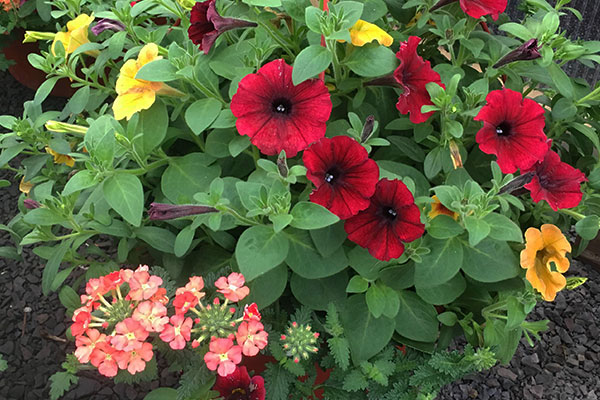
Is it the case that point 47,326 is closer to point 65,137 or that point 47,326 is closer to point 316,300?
point 65,137

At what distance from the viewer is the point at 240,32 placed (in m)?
1.49

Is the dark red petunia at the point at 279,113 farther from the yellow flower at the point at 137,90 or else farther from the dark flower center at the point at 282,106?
the yellow flower at the point at 137,90

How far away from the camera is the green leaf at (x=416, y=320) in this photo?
132 centimetres

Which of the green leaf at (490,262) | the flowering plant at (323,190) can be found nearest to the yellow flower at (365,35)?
the flowering plant at (323,190)

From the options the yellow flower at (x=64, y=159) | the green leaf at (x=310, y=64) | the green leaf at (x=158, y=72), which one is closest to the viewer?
the green leaf at (x=310, y=64)

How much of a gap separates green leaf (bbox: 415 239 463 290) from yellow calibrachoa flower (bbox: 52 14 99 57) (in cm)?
98

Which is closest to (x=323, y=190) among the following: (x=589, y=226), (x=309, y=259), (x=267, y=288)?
(x=309, y=259)

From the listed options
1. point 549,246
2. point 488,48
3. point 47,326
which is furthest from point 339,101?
point 47,326

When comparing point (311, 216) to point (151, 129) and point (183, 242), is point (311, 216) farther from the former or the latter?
point (151, 129)

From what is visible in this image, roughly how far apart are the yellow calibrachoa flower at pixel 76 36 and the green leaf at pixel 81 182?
462 millimetres

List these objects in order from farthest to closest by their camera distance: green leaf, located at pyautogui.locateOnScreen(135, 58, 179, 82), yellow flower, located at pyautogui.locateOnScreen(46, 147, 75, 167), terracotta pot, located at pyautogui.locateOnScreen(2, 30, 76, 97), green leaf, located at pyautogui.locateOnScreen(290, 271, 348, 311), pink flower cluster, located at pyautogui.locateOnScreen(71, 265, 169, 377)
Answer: terracotta pot, located at pyautogui.locateOnScreen(2, 30, 76, 97), yellow flower, located at pyautogui.locateOnScreen(46, 147, 75, 167), green leaf, located at pyautogui.locateOnScreen(290, 271, 348, 311), green leaf, located at pyautogui.locateOnScreen(135, 58, 179, 82), pink flower cluster, located at pyautogui.locateOnScreen(71, 265, 169, 377)

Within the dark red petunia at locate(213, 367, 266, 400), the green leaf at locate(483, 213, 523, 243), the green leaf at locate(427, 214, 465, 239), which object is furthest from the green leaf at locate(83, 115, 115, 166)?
the green leaf at locate(483, 213, 523, 243)

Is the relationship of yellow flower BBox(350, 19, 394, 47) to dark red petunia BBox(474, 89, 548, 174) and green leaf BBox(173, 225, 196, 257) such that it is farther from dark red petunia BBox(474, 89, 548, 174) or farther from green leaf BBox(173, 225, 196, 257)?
green leaf BBox(173, 225, 196, 257)

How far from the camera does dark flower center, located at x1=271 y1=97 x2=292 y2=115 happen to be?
120 cm
